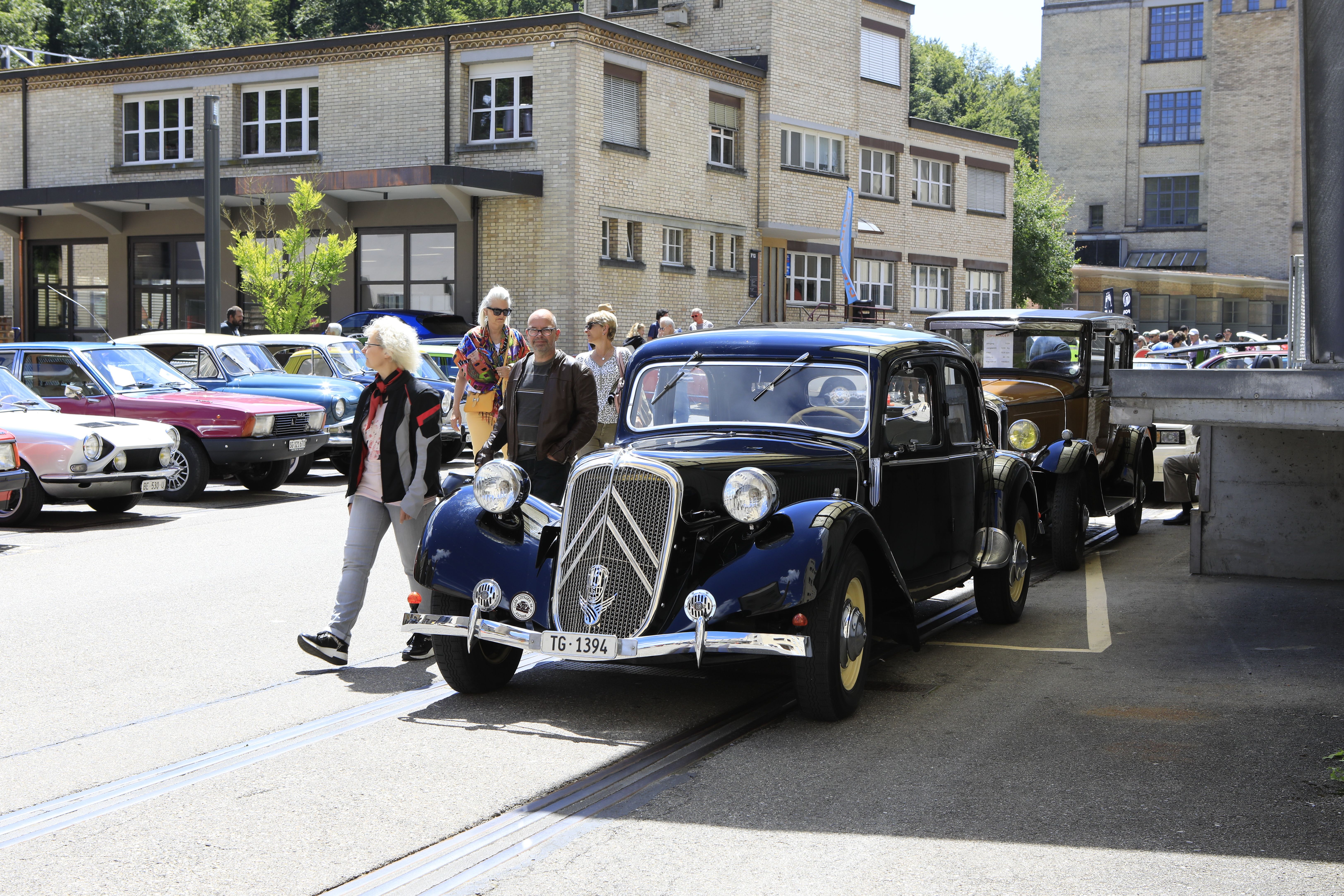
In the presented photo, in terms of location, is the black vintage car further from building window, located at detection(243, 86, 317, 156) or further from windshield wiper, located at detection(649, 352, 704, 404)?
building window, located at detection(243, 86, 317, 156)

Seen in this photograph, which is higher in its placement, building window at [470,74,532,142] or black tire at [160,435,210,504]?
building window at [470,74,532,142]

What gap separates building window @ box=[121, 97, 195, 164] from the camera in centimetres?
3388

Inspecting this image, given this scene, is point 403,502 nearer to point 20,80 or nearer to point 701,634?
point 701,634

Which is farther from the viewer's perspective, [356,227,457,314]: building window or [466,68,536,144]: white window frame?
[356,227,457,314]: building window

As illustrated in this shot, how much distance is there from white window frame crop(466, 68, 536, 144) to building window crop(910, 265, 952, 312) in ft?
53.4

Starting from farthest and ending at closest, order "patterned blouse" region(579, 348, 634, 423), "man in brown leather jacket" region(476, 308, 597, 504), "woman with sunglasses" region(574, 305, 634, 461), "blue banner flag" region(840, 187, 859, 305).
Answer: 1. "blue banner flag" region(840, 187, 859, 305)
2. "patterned blouse" region(579, 348, 634, 423)
3. "woman with sunglasses" region(574, 305, 634, 461)
4. "man in brown leather jacket" region(476, 308, 597, 504)

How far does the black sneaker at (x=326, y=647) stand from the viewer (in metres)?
7.23

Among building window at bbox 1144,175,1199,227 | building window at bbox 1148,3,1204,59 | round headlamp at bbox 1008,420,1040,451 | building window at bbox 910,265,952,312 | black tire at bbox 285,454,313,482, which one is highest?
building window at bbox 1148,3,1204,59

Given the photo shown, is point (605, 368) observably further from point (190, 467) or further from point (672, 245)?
point (672, 245)

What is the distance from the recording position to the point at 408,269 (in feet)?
102

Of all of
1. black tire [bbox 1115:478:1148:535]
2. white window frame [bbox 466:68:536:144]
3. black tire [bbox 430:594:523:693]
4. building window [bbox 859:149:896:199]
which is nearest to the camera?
black tire [bbox 430:594:523:693]

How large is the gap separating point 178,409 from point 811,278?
2517 cm

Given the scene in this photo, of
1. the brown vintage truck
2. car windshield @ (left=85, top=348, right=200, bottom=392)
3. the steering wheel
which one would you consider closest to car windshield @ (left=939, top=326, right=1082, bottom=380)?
the brown vintage truck

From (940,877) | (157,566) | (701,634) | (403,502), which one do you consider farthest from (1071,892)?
(157,566)
